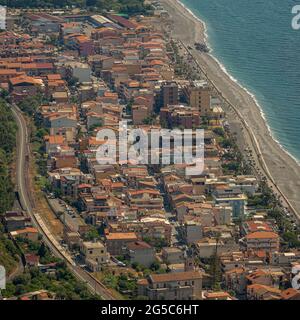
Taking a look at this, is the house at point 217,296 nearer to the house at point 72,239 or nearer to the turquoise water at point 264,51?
the house at point 72,239

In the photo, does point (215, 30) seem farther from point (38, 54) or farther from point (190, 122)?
point (190, 122)

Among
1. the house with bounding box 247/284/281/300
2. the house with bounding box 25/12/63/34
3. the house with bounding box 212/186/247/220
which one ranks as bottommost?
the house with bounding box 247/284/281/300

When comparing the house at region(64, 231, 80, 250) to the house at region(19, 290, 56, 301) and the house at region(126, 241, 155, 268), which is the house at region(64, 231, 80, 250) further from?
the house at region(19, 290, 56, 301)

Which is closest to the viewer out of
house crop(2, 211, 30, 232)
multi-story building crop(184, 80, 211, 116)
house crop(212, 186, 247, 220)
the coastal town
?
the coastal town

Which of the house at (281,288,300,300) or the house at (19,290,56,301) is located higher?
the house at (19,290,56,301)

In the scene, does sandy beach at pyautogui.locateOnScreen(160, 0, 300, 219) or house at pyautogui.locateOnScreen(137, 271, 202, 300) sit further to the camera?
sandy beach at pyautogui.locateOnScreen(160, 0, 300, 219)

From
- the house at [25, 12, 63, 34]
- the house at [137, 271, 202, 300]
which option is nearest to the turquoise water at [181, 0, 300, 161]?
the house at [25, 12, 63, 34]
